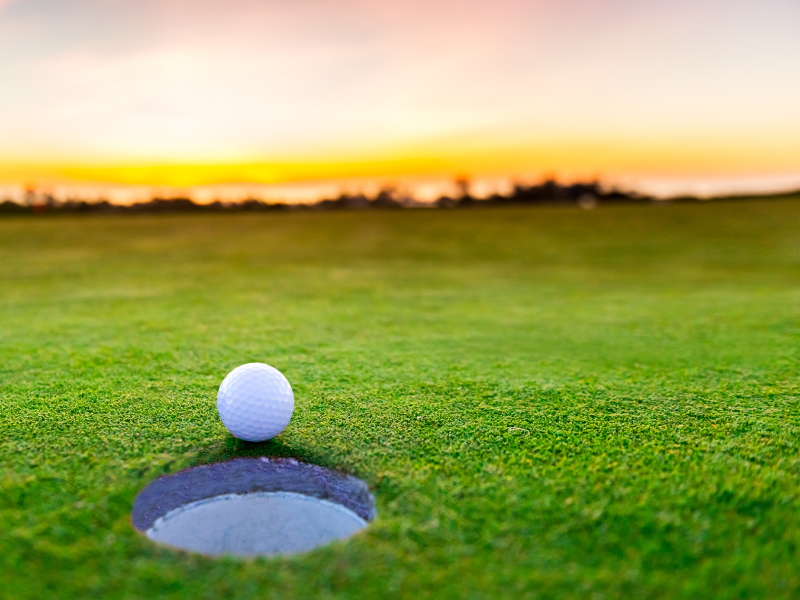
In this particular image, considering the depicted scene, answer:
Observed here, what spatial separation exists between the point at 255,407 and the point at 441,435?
1000 millimetres

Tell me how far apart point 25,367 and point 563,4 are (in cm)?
1013

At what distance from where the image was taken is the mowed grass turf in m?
1.67

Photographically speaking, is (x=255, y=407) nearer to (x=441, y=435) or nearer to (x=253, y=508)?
(x=253, y=508)

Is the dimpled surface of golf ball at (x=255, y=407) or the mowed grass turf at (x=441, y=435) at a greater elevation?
the dimpled surface of golf ball at (x=255, y=407)

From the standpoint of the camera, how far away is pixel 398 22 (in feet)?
32.7

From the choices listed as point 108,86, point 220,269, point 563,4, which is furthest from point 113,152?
point 563,4

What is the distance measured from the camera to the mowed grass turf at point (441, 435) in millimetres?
1672

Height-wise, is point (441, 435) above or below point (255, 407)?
below

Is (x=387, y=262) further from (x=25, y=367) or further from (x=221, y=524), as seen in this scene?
(x=221, y=524)

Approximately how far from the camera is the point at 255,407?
2.67 metres

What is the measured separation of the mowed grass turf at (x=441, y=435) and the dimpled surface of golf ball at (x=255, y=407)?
11cm

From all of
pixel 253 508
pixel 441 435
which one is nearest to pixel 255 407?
pixel 253 508

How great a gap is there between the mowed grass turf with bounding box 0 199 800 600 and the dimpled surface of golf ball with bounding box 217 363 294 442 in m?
0.11

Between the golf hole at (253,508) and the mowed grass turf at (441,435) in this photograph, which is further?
the golf hole at (253,508)
